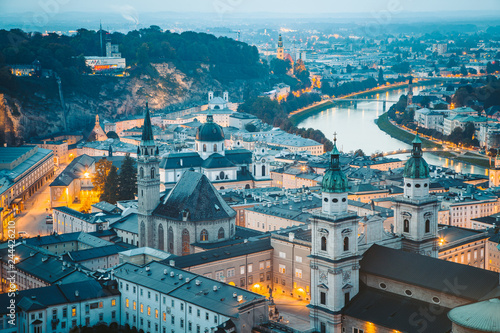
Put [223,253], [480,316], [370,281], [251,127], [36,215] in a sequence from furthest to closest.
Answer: [251,127]
[36,215]
[223,253]
[370,281]
[480,316]

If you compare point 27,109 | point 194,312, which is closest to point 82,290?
point 194,312

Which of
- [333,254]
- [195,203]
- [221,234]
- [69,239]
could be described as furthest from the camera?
[69,239]

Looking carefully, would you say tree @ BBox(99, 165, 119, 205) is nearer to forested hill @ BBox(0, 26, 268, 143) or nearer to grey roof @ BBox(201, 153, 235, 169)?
grey roof @ BBox(201, 153, 235, 169)

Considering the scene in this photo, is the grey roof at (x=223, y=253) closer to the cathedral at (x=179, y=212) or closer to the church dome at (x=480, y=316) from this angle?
the cathedral at (x=179, y=212)

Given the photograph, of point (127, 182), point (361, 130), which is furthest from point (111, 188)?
point (361, 130)

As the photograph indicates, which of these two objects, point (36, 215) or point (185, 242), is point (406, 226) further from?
point (36, 215)

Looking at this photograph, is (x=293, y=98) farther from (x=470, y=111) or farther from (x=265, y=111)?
(x=470, y=111)

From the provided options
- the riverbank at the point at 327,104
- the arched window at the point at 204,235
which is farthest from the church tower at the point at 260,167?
the riverbank at the point at 327,104

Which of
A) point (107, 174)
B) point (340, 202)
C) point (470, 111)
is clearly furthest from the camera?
point (470, 111)
